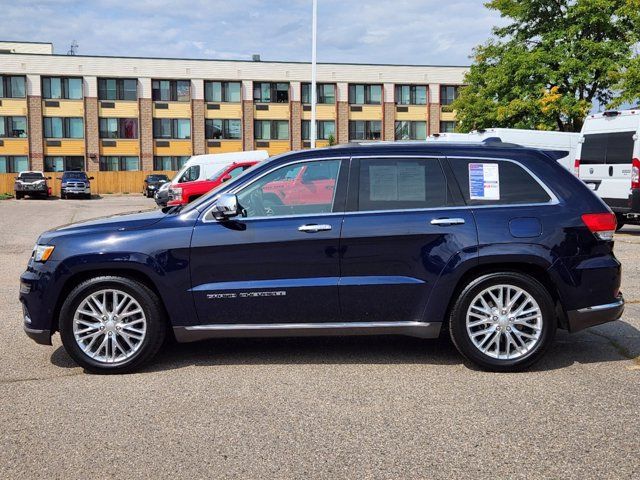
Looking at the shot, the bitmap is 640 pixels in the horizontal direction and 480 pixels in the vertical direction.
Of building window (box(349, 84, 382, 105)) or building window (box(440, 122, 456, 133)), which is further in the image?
building window (box(440, 122, 456, 133))

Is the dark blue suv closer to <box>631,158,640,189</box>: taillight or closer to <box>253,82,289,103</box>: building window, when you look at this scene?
<box>631,158,640,189</box>: taillight

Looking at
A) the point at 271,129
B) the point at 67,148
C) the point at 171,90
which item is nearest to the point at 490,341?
the point at 271,129

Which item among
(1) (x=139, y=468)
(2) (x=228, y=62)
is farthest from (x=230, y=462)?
(2) (x=228, y=62)

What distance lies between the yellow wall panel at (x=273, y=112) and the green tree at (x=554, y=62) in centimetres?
2823

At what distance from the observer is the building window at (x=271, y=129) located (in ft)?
195

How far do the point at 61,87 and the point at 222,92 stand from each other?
526 inches

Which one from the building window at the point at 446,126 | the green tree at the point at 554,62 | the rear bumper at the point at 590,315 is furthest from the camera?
the building window at the point at 446,126

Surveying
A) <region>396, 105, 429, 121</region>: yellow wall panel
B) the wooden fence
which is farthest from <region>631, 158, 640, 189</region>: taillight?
<region>396, 105, 429, 121</region>: yellow wall panel

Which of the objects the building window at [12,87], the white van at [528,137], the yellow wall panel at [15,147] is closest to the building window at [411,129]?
the yellow wall panel at [15,147]

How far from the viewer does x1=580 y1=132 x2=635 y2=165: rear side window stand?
14250 mm

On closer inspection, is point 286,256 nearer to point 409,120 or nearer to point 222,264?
point 222,264

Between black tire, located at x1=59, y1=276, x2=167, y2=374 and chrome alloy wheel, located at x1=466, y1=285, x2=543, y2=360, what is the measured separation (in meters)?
2.36

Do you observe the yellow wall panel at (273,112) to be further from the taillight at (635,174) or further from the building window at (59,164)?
the taillight at (635,174)

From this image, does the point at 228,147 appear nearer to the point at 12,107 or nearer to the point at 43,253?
the point at 12,107
